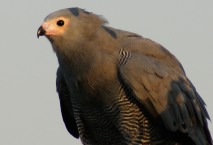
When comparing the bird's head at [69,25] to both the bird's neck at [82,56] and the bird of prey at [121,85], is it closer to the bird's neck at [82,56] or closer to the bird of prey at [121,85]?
the bird of prey at [121,85]

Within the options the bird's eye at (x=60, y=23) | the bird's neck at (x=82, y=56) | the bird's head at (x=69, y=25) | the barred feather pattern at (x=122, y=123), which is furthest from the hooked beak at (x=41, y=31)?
the barred feather pattern at (x=122, y=123)

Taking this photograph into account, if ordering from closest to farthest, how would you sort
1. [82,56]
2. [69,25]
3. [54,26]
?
[54,26]
[69,25]
[82,56]

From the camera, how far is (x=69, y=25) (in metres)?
8.85

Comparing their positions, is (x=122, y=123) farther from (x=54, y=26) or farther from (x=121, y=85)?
(x=54, y=26)

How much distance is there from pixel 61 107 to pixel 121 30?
64.8 inches

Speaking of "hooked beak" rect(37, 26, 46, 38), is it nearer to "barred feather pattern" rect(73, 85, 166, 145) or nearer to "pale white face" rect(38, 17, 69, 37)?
"pale white face" rect(38, 17, 69, 37)

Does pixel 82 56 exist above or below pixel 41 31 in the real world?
below

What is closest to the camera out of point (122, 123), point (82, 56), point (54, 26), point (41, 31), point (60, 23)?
point (41, 31)

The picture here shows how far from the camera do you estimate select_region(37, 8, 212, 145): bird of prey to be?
8.95 meters

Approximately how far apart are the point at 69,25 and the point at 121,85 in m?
1.16

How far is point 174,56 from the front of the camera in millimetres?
9922

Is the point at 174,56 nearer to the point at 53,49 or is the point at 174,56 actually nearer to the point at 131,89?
the point at 131,89

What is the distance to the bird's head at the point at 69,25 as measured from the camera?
28.2 ft

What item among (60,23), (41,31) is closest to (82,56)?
(60,23)
